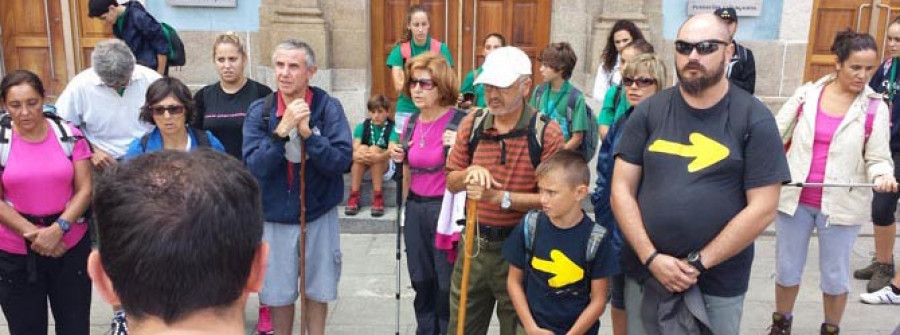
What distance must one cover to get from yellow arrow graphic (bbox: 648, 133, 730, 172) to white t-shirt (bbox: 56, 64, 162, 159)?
3.09 m

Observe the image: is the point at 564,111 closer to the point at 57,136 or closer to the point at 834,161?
the point at 834,161

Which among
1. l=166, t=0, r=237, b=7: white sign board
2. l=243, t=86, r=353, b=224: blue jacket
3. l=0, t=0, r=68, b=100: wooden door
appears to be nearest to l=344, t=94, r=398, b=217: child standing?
l=243, t=86, r=353, b=224: blue jacket

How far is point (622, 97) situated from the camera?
434 centimetres

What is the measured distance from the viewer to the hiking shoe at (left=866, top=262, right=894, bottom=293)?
5.35 metres

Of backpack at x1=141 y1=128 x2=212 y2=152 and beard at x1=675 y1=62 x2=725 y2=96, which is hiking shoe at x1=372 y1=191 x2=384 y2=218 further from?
beard at x1=675 y1=62 x2=725 y2=96

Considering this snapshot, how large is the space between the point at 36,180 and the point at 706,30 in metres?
3.17

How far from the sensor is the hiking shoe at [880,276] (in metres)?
5.35

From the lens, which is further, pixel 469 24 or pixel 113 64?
pixel 469 24

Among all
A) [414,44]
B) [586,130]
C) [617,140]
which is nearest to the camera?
[617,140]

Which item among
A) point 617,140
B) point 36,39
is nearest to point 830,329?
point 617,140

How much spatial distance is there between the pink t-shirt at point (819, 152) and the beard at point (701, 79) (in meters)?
1.48

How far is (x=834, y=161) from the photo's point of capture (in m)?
4.13

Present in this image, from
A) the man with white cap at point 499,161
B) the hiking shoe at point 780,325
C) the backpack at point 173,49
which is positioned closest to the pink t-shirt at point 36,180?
the man with white cap at point 499,161

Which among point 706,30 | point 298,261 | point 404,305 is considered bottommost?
point 404,305
